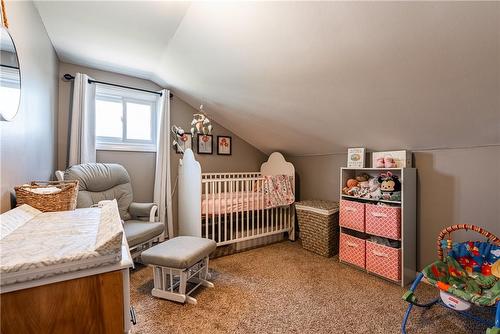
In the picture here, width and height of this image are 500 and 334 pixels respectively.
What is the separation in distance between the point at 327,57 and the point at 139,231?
7.36ft

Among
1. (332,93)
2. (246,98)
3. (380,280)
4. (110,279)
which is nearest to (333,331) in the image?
(380,280)

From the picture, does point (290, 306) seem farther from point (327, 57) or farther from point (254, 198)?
point (327, 57)

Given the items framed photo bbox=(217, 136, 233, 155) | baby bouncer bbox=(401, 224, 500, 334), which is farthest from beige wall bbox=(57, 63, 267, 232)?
baby bouncer bbox=(401, 224, 500, 334)

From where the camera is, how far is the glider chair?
230 cm

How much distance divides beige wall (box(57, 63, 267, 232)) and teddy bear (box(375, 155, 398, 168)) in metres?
2.02

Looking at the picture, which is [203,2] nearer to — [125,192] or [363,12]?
[363,12]

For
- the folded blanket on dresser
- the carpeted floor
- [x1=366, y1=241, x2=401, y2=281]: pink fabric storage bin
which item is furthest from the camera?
the folded blanket on dresser

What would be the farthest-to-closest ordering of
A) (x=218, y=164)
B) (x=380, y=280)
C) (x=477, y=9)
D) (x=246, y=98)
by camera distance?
(x=218, y=164)
(x=246, y=98)
(x=380, y=280)
(x=477, y=9)

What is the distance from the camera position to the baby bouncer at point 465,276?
140 centimetres

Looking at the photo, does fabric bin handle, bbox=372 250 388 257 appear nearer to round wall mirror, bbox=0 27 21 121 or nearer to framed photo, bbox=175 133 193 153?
framed photo, bbox=175 133 193 153

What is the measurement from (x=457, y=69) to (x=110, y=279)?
80.5 inches

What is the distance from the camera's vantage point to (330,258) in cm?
277

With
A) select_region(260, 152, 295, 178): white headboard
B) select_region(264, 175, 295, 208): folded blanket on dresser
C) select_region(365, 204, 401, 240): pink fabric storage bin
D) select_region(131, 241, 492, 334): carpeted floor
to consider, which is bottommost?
select_region(131, 241, 492, 334): carpeted floor

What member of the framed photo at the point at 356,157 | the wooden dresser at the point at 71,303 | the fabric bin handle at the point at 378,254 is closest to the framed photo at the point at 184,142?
the framed photo at the point at 356,157
